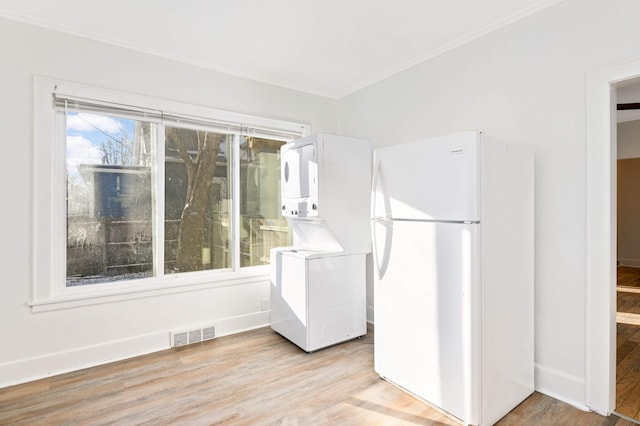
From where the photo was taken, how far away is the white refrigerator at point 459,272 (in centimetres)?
176

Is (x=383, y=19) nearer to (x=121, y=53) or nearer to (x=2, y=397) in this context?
(x=121, y=53)

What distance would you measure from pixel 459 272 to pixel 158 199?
2474 mm

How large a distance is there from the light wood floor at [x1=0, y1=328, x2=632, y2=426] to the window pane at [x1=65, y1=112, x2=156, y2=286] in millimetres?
778

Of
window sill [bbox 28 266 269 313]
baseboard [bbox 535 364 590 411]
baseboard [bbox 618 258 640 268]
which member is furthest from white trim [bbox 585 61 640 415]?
baseboard [bbox 618 258 640 268]

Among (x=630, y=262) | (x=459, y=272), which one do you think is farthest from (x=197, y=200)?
(x=630, y=262)

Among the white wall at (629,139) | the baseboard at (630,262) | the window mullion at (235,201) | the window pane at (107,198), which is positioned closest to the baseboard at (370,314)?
the window mullion at (235,201)

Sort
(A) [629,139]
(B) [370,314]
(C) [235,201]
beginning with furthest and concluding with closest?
(A) [629,139]
(B) [370,314]
(C) [235,201]

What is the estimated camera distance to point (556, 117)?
209 centimetres

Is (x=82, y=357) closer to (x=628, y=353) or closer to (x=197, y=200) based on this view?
(x=197, y=200)

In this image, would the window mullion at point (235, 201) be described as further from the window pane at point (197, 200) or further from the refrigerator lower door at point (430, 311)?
the refrigerator lower door at point (430, 311)

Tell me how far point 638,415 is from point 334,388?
5.69ft

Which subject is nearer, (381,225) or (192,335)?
(381,225)

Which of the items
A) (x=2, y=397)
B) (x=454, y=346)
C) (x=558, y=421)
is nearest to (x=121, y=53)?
(x=2, y=397)

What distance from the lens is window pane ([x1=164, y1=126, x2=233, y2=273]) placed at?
2.99m
